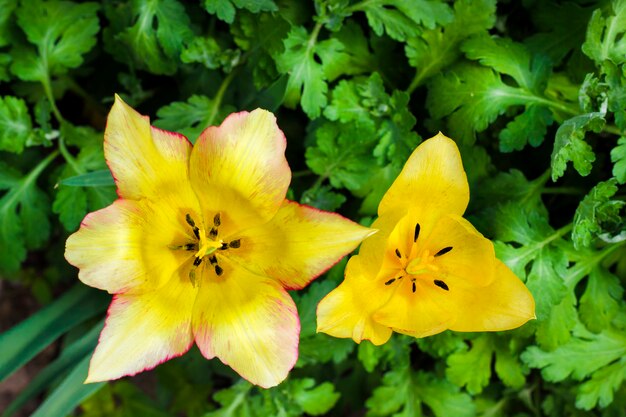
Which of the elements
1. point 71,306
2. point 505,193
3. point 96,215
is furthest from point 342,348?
point 96,215

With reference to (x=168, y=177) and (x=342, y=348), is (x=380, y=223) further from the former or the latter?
(x=342, y=348)

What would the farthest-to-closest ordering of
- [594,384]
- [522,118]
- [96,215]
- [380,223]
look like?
[594,384], [522,118], [380,223], [96,215]

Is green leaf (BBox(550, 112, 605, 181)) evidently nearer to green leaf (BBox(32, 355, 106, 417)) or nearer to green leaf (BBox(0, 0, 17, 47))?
green leaf (BBox(32, 355, 106, 417))

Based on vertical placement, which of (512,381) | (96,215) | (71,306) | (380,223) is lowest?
(512,381)

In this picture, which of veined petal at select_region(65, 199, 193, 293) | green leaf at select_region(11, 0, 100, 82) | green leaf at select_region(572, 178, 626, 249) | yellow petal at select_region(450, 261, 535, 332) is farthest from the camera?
green leaf at select_region(11, 0, 100, 82)

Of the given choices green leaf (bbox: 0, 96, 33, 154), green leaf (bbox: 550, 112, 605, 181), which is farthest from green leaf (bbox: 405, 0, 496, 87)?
green leaf (bbox: 0, 96, 33, 154)

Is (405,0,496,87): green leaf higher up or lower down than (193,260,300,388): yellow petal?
higher up
